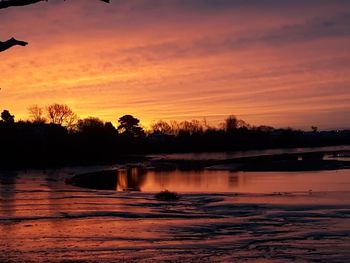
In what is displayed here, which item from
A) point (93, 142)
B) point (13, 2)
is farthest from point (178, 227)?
point (93, 142)

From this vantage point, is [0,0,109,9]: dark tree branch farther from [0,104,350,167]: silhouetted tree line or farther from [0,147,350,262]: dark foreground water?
[0,104,350,167]: silhouetted tree line

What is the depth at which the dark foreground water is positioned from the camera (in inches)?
647

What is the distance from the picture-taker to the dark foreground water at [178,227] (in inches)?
647

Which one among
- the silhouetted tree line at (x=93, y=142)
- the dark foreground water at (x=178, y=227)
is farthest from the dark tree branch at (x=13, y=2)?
the silhouetted tree line at (x=93, y=142)

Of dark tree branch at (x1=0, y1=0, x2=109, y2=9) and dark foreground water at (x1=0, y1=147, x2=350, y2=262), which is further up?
dark tree branch at (x1=0, y1=0, x2=109, y2=9)

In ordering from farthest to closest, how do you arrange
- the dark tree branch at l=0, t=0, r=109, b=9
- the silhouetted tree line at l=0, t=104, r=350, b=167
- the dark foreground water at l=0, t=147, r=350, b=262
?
the silhouetted tree line at l=0, t=104, r=350, b=167 → the dark foreground water at l=0, t=147, r=350, b=262 → the dark tree branch at l=0, t=0, r=109, b=9

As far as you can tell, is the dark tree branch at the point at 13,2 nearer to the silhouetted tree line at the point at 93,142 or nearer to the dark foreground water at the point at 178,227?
the dark foreground water at the point at 178,227

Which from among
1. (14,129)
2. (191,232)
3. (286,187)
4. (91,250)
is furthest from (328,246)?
(14,129)

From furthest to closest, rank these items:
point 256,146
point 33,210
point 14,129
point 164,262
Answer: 1. point 256,146
2. point 14,129
3. point 33,210
4. point 164,262

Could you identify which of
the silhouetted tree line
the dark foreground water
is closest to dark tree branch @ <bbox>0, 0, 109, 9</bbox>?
the dark foreground water

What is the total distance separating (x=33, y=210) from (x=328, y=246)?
15.4 metres

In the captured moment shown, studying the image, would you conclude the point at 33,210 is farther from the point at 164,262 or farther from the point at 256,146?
the point at 256,146

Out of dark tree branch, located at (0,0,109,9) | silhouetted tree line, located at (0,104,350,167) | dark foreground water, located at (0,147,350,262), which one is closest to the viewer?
dark tree branch, located at (0,0,109,9)

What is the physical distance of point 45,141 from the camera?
10156 centimetres
